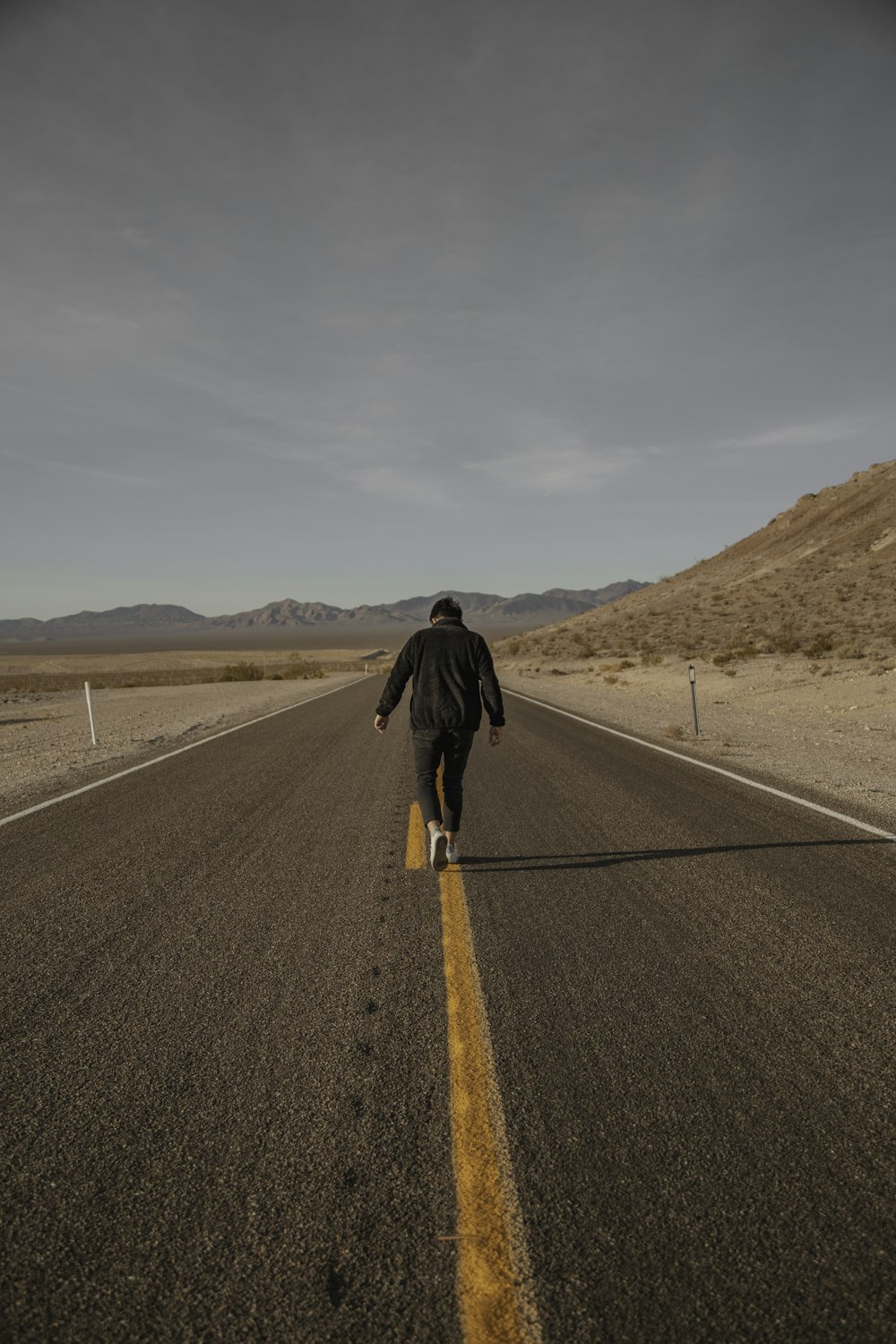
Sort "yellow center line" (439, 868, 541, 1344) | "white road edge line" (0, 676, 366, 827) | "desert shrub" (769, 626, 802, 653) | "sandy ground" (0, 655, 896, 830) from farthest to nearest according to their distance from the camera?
"desert shrub" (769, 626, 802, 653) → "sandy ground" (0, 655, 896, 830) → "white road edge line" (0, 676, 366, 827) → "yellow center line" (439, 868, 541, 1344)

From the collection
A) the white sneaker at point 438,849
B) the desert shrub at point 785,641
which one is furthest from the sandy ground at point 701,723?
the white sneaker at point 438,849

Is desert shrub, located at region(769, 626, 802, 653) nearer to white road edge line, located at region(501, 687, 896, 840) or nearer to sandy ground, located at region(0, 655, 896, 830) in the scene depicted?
sandy ground, located at region(0, 655, 896, 830)

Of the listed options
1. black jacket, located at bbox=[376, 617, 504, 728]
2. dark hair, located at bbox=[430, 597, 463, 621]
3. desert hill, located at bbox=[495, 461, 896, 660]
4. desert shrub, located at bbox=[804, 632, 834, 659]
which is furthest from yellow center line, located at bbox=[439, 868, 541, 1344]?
desert shrub, located at bbox=[804, 632, 834, 659]

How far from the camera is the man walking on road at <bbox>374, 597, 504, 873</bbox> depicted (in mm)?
5816

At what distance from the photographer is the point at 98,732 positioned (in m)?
18.3

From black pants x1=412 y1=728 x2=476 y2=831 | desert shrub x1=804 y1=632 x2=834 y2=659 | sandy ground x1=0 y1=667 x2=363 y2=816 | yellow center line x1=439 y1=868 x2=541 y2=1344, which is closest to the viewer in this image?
yellow center line x1=439 y1=868 x2=541 y2=1344

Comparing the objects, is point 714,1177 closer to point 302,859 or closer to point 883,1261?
point 883,1261

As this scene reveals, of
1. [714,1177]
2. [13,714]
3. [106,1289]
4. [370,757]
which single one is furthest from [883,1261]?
[13,714]

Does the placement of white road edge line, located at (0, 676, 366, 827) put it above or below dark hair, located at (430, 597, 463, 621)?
below

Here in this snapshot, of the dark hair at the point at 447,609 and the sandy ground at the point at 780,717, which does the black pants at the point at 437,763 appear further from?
the sandy ground at the point at 780,717

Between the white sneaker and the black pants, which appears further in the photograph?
the black pants

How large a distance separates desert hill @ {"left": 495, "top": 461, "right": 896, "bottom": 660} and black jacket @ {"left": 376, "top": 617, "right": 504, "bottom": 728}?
79.8 ft

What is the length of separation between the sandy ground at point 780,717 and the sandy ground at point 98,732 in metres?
8.24

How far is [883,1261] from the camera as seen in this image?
6.88 ft
